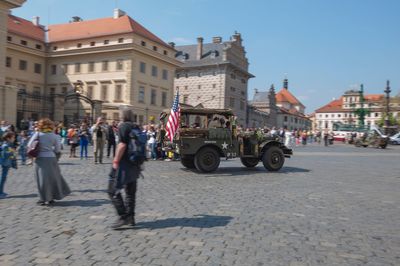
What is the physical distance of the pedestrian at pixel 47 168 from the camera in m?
8.04

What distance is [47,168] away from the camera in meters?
8.13

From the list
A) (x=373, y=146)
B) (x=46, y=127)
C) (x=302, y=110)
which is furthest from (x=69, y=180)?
(x=302, y=110)

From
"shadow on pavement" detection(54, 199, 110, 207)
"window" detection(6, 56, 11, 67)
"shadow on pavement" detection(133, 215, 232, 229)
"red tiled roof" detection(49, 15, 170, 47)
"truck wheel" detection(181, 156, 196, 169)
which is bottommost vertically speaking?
"shadow on pavement" detection(54, 199, 110, 207)

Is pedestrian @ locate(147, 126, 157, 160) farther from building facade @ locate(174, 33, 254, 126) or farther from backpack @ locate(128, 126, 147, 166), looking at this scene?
building facade @ locate(174, 33, 254, 126)

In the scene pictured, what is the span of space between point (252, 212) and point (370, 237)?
2246 millimetres

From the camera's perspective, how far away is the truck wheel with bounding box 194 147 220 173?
1427 cm

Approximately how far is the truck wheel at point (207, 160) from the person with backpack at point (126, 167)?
7791 millimetres

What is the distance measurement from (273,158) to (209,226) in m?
9.07

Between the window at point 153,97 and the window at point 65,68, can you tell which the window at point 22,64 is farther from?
the window at point 153,97

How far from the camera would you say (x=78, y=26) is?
59969 mm

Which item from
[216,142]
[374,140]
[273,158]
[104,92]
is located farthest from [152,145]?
[104,92]

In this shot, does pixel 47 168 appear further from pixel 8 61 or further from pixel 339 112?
pixel 339 112

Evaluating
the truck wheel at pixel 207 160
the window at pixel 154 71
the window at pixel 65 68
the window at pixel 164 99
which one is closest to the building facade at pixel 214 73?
the window at pixel 164 99

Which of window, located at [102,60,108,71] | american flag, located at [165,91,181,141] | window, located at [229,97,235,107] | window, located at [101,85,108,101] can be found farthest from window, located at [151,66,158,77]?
american flag, located at [165,91,181,141]
